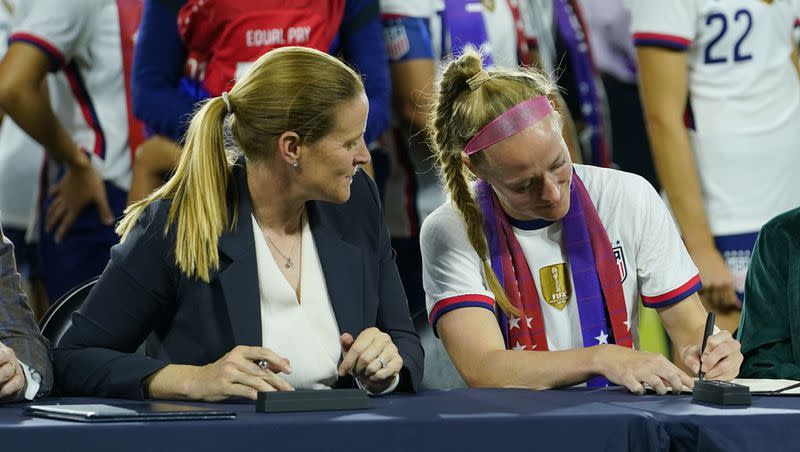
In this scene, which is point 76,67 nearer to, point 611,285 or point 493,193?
point 493,193

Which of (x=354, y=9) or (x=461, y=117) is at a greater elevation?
(x=354, y=9)

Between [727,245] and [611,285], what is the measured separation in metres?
1.40

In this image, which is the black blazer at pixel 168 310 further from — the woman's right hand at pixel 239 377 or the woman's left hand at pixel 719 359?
the woman's left hand at pixel 719 359

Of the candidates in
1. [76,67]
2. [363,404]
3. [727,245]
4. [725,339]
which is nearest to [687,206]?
[727,245]

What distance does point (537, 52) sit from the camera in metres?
3.64

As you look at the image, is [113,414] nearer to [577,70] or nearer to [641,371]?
[641,371]

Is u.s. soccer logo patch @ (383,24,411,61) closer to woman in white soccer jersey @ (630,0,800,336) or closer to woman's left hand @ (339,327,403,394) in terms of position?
woman in white soccer jersey @ (630,0,800,336)

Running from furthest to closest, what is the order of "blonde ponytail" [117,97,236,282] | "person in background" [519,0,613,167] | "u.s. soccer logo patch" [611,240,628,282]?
"person in background" [519,0,613,167]
"u.s. soccer logo patch" [611,240,628,282]
"blonde ponytail" [117,97,236,282]

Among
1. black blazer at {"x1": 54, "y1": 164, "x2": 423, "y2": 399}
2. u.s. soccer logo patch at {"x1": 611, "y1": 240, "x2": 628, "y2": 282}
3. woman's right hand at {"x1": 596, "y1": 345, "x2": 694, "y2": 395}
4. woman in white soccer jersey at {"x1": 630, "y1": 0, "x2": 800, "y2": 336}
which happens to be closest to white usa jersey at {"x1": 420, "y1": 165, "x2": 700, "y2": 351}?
u.s. soccer logo patch at {"x1": 611, "y1": 240, "x2": 628, "y2": 282}

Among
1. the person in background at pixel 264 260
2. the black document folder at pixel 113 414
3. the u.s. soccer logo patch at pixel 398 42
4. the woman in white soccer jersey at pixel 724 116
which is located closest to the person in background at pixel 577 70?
the woman in white soccer jersey at pixel 724 116

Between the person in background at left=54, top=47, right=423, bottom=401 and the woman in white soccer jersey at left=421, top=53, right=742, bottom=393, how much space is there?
0.56 feet

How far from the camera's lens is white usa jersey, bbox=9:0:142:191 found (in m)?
3.41

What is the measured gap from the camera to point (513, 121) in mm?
2256

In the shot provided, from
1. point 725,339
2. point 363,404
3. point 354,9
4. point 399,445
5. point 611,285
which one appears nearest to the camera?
point 399,445
